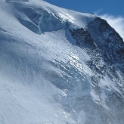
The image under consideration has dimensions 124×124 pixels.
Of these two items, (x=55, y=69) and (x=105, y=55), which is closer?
(x=55, y=69)

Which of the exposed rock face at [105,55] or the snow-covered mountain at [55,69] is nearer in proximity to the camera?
the snow-covered mountain at [55,69]

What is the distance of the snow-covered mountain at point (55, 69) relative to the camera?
28.4m

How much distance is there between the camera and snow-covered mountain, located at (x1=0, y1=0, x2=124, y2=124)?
28406 millimetres

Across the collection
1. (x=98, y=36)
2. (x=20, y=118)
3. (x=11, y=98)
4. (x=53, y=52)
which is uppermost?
(x=98, y=36)

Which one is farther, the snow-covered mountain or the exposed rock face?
the exposed rock face

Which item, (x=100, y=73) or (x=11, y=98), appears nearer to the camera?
(x=11, y=98)

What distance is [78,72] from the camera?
37812 millimetres

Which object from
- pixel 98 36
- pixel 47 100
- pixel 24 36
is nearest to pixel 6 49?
pixel 24 36

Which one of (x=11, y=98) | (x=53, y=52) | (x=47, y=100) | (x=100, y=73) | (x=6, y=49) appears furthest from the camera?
(x=100, y=73)

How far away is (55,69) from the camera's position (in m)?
35.8

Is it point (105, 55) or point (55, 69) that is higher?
point (105, 55)

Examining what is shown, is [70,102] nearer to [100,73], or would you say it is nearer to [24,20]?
[100,73]

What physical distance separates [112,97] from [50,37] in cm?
1297

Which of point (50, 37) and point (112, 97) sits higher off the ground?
point (50, 37)
